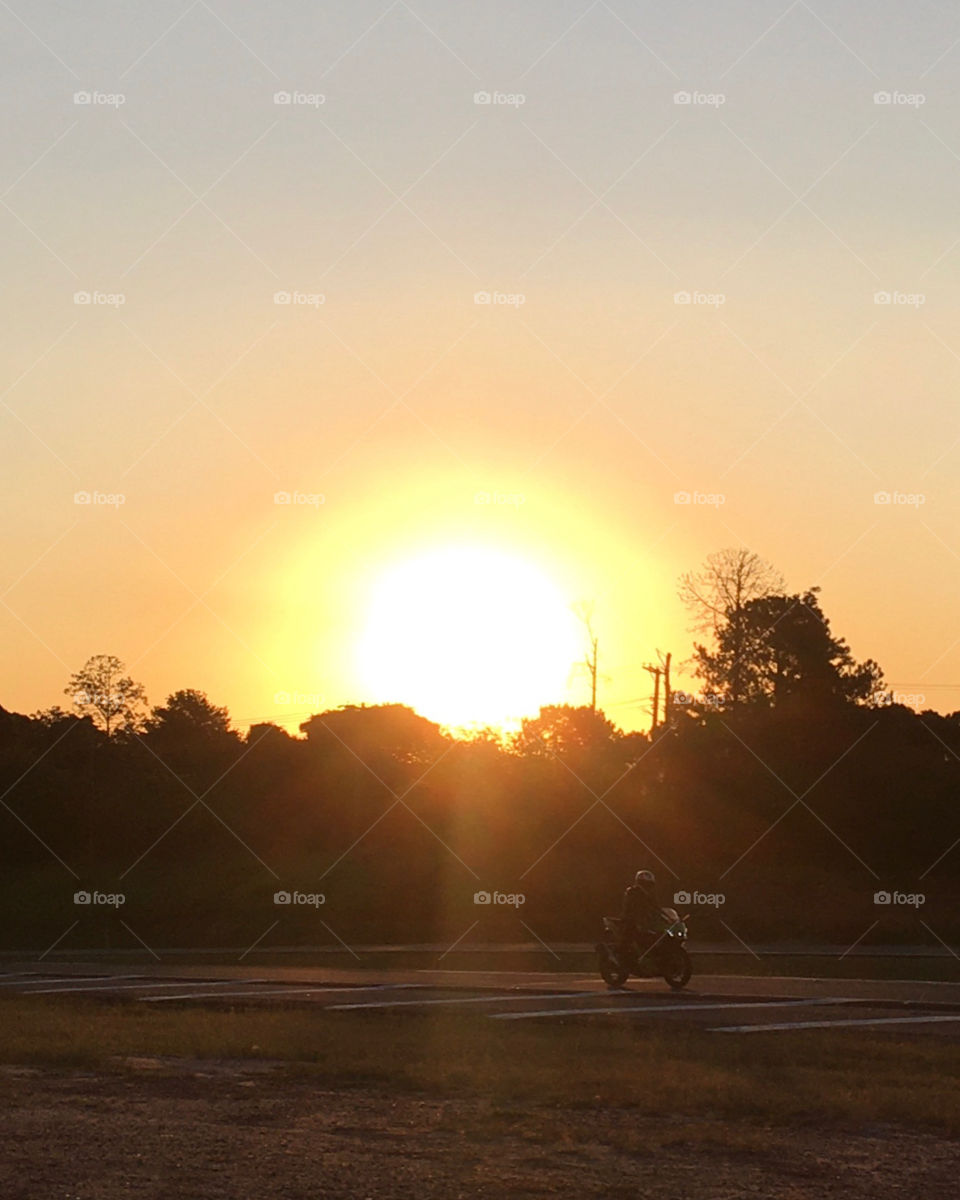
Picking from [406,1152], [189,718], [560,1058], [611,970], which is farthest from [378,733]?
[406,1152]

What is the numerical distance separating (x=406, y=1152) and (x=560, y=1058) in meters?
4.63

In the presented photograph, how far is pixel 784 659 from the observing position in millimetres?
76000

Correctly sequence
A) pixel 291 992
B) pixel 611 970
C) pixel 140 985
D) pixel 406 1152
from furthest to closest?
pixel 140 985 < pixel 611 970 < pixel 291 992 < pixel 406 1152

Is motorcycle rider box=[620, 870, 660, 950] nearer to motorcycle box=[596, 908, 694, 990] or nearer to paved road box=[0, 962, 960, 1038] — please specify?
motorcycle box=[596, 908, 694, 990]

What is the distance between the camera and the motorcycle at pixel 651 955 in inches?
864

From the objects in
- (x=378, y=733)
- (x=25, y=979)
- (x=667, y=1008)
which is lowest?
(x=25, y=979)

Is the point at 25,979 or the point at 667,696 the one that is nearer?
the point at 25,979

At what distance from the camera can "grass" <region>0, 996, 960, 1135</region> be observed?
10656mm

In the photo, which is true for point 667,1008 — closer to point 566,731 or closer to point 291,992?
point 291,992

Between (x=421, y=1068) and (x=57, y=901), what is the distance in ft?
137

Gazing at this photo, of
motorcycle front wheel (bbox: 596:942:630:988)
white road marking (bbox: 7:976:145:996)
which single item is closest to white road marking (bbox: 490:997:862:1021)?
motorcycle front wheel (bbox: 596:942:630:988)

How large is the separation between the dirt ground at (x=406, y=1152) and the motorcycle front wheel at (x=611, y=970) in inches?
464

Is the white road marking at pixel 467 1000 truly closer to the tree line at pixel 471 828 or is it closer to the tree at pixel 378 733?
the tree line at pixel 471 828

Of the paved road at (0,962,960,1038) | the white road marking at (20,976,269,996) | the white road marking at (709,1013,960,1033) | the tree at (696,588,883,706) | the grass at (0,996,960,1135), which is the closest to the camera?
the grass at (0,996,960,1135)
